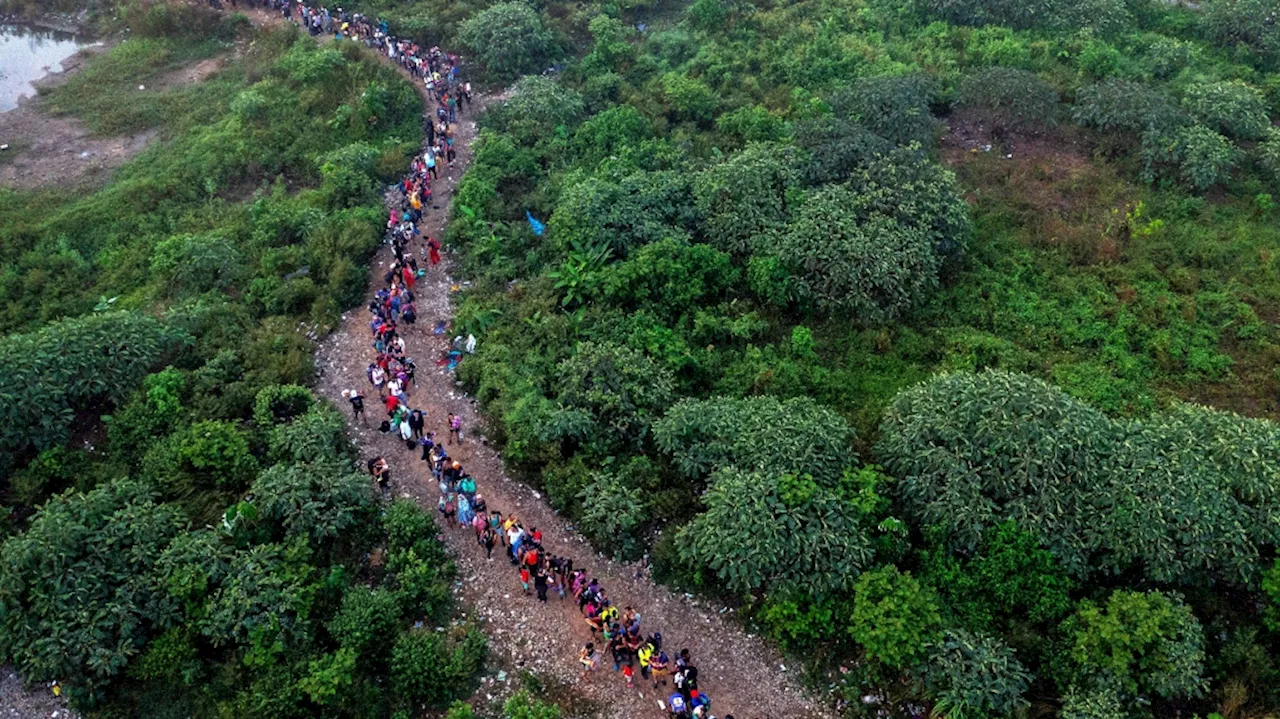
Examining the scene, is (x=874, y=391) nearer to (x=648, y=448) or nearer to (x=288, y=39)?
(x=648, y=448)

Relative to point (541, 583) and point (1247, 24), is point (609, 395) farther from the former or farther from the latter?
point (1247, 24)

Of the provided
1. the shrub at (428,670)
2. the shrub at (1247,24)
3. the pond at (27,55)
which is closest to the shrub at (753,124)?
the shrub at (1247,24)

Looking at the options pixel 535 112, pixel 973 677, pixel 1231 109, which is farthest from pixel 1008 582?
pixel 535 112

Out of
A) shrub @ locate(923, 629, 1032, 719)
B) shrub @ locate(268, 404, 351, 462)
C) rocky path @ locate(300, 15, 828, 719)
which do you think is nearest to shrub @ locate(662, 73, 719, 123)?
rocky path @ locate(300, 15, 828, 719)

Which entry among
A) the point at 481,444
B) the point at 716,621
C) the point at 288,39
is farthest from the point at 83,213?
the point at 716,621

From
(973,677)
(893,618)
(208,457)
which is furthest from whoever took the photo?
(208,457)

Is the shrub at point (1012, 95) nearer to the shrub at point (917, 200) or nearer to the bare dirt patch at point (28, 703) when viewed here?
the shrub at point (917, 200)
